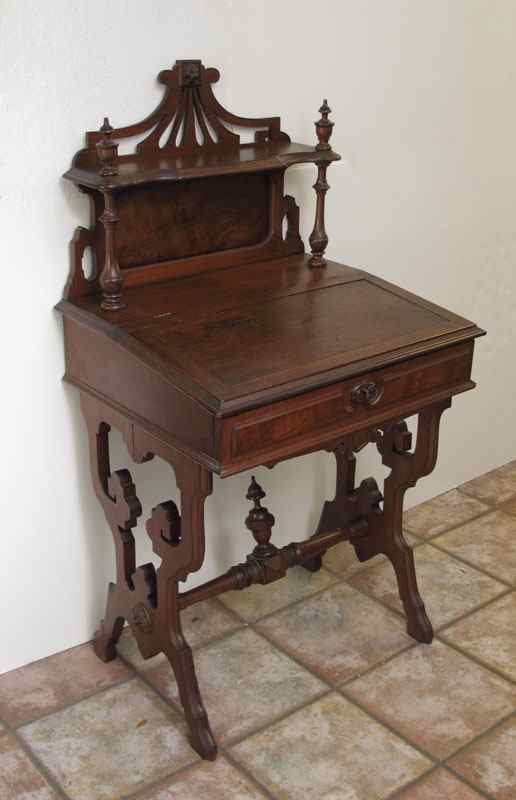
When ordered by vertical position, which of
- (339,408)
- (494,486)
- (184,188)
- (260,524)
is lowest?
(494,486)

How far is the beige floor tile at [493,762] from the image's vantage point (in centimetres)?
261

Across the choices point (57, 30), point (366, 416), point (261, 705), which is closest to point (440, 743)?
point (261, 705)

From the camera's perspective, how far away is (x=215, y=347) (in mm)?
2443

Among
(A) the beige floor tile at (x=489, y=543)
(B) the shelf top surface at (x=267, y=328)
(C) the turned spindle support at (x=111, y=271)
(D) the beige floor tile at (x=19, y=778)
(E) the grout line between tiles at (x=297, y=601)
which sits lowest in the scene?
(A) the beige floor tile at (x=489, y=543)

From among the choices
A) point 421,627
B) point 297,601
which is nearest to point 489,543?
point 421,627

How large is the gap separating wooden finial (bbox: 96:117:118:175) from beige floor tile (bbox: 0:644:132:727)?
1.48 m

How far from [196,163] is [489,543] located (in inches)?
74.1

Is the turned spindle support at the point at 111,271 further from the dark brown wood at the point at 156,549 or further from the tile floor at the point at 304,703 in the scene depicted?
the tile floor at the point at 304,703

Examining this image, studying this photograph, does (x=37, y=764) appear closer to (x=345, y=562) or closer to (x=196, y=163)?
(x=345, y=562)

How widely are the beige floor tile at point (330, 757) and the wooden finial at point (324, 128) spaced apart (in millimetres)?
1607

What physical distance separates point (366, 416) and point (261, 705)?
36.3 inches

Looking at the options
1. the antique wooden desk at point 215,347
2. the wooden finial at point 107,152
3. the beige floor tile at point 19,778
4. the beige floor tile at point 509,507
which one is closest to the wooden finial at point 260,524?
the antique wooden desk at point 215,347

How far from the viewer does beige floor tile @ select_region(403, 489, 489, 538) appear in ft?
12.8

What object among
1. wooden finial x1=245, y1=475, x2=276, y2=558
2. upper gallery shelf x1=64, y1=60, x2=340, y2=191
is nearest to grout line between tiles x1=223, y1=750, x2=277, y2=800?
wooden finial x1=245, y1=475, x2=276, y2=558
